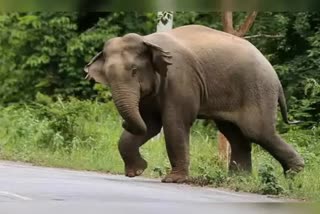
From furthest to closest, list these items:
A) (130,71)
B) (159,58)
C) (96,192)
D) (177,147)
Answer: (177,147) < (159,58) < (130,71) < (96,192)

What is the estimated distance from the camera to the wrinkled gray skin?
299 inches

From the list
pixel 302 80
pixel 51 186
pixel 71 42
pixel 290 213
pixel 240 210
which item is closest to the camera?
pixel 290 213

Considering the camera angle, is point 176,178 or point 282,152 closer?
point 176,178

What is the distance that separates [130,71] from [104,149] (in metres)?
4.57

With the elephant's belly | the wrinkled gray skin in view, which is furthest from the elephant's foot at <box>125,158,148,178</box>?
the elephant's belly

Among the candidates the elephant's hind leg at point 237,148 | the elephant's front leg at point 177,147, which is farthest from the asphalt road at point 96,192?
the elephant's hind leg at point 237,148

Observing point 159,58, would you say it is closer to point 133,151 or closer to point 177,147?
point 177,147

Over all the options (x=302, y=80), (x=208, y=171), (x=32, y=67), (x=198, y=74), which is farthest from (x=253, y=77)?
(x=32, y=67)

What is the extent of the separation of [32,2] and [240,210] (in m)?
0.59

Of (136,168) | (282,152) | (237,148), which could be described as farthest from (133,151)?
(282,152)

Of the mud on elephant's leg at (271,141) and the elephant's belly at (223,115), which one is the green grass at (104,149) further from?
the elephant's belly at (223,115)

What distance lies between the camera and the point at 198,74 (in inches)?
322

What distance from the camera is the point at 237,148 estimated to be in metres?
8.52

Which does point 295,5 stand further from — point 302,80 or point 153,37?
point 302,80
